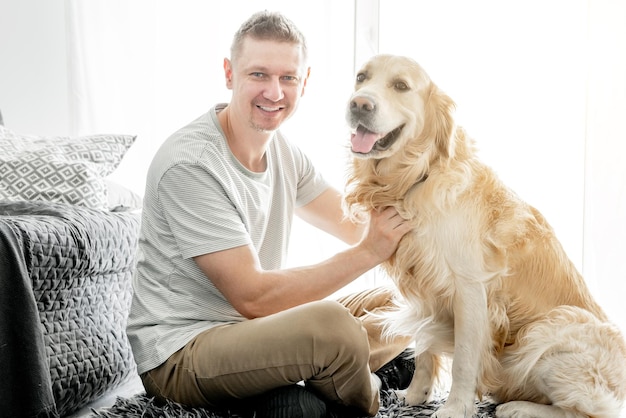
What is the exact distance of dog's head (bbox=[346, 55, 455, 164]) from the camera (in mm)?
1766

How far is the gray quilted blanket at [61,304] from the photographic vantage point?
71.2 inches

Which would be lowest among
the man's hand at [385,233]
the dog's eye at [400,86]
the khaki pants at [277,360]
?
the khaki pants at [277,360]

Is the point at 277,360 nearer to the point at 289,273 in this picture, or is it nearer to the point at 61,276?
the point at 289,273

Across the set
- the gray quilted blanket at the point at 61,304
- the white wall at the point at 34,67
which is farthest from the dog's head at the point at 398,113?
the white wall at the point at 34,67

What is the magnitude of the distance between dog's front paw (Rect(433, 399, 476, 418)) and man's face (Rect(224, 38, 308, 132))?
87 cm

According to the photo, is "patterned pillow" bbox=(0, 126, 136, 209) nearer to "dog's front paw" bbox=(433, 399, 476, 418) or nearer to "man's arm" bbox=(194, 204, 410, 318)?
"man's arm" bbox=(194, 204, 410, 318)

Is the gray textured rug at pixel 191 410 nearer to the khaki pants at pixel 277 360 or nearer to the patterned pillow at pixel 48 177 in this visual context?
the khaki pants at pixel 277 360

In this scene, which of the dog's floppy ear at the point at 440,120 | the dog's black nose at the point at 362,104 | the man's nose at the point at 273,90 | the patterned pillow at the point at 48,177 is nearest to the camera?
the dog's black nose at the point at 362,104

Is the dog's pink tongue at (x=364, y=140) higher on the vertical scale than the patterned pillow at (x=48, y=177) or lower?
higher

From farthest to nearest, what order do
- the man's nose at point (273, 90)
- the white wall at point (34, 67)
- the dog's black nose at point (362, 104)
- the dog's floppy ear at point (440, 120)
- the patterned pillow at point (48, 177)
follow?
the white wall at point (34, 67)
the patterned pillow at point (48, 177)
the man's nose at point (273, 90)
the dog's floppy ear at point (440, 120)
the dog's black nose at point (362, 104)

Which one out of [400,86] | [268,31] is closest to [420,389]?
[400,86]

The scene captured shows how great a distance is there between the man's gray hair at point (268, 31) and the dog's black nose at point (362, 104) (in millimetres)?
415

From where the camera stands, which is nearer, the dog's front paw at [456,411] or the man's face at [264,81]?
the dog's front paw at [456,411]

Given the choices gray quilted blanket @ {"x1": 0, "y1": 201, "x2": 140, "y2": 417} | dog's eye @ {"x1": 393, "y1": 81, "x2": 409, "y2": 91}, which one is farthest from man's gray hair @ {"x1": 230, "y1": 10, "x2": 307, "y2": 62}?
gray quilted blanket @ {"x1": 0, "y1": 201, "x2": 140, "y2": 417}
